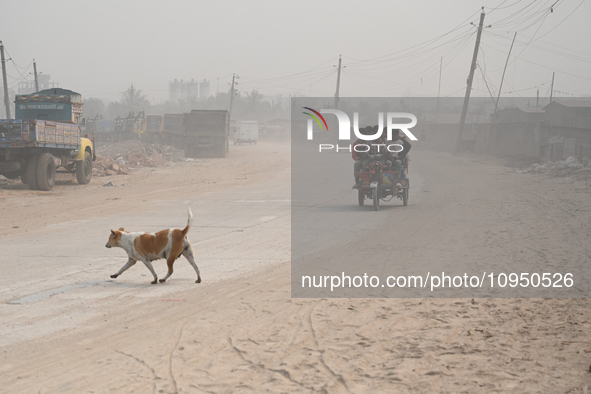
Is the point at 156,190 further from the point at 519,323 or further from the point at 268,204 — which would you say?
the point at 519,323

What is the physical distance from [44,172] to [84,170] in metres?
3.03

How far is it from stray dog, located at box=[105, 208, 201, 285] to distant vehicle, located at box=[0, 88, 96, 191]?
13.3 meters

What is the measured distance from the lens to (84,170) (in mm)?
22656

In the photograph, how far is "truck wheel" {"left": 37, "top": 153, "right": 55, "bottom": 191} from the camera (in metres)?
19.6

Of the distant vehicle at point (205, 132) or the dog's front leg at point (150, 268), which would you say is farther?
the distant vehicle at point (205, 132)

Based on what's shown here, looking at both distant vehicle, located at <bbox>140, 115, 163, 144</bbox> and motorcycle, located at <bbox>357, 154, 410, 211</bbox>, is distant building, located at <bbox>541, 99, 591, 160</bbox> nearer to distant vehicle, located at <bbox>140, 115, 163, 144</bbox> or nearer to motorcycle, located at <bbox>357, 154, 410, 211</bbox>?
motorcycle, located at <bbox>357, 154, 410, 211</bbox>

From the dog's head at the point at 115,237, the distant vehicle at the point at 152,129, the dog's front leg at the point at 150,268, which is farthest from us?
the distant vehicle at the point at 152,129

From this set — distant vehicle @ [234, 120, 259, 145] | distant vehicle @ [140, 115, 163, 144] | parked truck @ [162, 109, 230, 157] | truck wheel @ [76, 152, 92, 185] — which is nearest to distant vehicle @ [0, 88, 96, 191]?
truck wheel @ [76, 152, 92, 185]

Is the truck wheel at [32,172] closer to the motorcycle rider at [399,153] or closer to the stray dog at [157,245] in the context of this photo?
the motorcycle rider at [399,153]

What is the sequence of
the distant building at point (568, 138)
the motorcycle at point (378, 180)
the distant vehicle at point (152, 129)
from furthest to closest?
the distant vehicle at point (152, 129)
the distant building at point (568, 138)
the motorcycle at point (378, 180)

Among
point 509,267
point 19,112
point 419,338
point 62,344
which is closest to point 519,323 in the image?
point 419,338

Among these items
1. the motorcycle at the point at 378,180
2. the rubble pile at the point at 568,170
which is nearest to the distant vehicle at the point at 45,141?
the motorcycle at the point at 378,180

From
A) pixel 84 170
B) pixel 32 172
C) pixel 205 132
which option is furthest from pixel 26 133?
pixel 205 132

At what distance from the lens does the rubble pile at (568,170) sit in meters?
22.7
